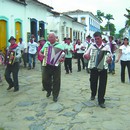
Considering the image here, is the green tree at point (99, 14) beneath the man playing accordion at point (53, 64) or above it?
above

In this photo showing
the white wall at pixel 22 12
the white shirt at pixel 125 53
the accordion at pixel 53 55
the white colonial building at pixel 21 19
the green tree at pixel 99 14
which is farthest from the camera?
the green tree at pixel 99 14

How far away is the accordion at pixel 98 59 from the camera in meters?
7.88

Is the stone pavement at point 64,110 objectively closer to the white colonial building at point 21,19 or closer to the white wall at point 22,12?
the white colonial building at point 21,19

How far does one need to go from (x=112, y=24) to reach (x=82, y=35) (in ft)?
195

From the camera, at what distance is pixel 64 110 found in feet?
25.2

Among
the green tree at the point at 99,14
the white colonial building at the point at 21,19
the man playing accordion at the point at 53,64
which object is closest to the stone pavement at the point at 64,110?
the man playing accordion at the point at 53,64

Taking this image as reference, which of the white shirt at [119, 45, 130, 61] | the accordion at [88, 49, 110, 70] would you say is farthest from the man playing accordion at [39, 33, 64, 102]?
the white shirt at [119, 45, 130, 61]

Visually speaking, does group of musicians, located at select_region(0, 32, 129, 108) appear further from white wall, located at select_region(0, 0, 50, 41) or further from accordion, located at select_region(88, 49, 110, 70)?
white wall, located at select_region(0, 0, 50, 41)

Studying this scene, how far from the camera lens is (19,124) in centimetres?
663

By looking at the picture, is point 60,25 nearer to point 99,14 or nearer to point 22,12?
point 22,12

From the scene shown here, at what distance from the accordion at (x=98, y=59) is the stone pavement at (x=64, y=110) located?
995 millimetres

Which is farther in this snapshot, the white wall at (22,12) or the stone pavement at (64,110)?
the white wall at (22,12)

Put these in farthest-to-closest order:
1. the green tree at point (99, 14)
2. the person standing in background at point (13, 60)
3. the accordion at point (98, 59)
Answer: the green tree at point (99, 14)
the person standing in background at point (13, 60)
the accordion at point (98, 59)

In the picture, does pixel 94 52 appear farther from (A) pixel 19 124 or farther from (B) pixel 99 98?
(A) pixel 19 124
